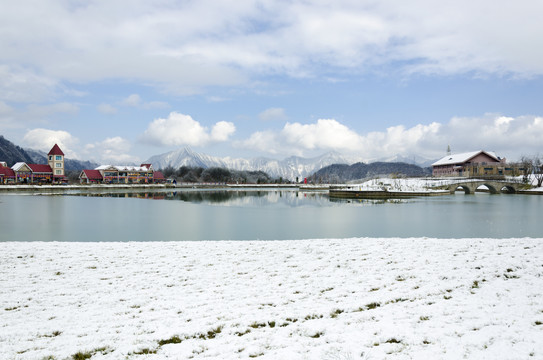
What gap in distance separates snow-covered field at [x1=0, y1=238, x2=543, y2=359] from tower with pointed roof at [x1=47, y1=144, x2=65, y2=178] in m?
127

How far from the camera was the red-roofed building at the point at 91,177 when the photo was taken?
449ft

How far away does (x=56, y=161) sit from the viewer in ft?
407

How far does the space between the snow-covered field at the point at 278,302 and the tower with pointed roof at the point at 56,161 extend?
127 m

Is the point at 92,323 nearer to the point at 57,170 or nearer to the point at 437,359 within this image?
the point at 437,359

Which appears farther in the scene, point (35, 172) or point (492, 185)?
point (35, 172)

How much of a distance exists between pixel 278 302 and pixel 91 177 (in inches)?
5812

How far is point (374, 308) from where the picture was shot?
8148 mm

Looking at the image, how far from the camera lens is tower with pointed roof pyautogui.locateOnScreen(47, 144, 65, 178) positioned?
4815 inches

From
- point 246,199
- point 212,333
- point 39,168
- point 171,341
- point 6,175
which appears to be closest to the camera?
point 171,341

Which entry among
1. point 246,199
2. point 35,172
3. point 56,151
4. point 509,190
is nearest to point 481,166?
point 509,190

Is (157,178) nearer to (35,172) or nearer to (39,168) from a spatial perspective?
(39,168)

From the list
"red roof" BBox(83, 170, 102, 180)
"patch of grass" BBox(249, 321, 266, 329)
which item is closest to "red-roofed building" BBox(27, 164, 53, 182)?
"red roof" BBox(83, 170, 102, 180)

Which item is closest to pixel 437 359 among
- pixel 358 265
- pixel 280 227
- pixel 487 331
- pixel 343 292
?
pixel 487 331

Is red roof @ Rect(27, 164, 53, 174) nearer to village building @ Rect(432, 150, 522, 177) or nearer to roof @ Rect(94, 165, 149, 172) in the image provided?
roof @ Rect(94, 165, 149, 172)
